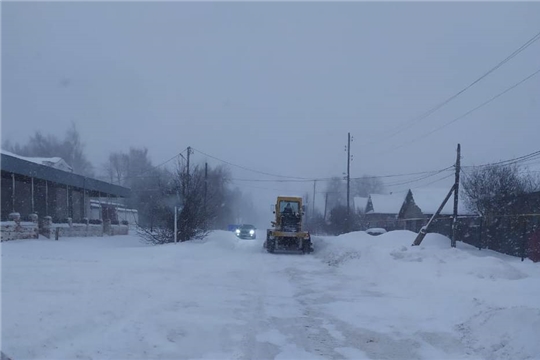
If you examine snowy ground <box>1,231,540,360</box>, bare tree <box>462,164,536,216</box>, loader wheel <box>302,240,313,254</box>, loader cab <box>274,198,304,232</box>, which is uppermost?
bare tree <box>462,164,536,216</box>

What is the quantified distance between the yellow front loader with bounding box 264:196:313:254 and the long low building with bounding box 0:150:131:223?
1361 cm

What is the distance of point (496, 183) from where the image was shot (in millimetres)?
31047

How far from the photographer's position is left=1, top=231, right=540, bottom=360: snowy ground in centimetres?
716

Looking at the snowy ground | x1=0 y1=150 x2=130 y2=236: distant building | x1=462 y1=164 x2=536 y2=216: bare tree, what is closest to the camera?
the snowy ground

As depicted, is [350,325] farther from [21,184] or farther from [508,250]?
[21,184]

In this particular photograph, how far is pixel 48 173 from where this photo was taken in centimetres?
3192

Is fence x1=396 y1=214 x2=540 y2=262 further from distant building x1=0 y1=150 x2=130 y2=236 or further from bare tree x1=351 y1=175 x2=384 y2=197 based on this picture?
bare tree x1=351 y1=175 x2=384 y2=197

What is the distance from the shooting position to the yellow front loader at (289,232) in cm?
3008

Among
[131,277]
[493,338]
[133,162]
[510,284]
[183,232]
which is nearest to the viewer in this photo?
[493,338]

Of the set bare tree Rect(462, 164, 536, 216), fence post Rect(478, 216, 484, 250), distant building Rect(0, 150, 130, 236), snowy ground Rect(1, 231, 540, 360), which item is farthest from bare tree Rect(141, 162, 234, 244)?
bare tree Rect(462, 164, 536, 216)

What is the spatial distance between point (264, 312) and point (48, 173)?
84.7 ft

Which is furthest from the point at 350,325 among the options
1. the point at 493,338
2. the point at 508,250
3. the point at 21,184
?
the point at 21,184

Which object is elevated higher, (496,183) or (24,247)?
(496,183)

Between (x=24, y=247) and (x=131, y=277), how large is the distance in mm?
10007
